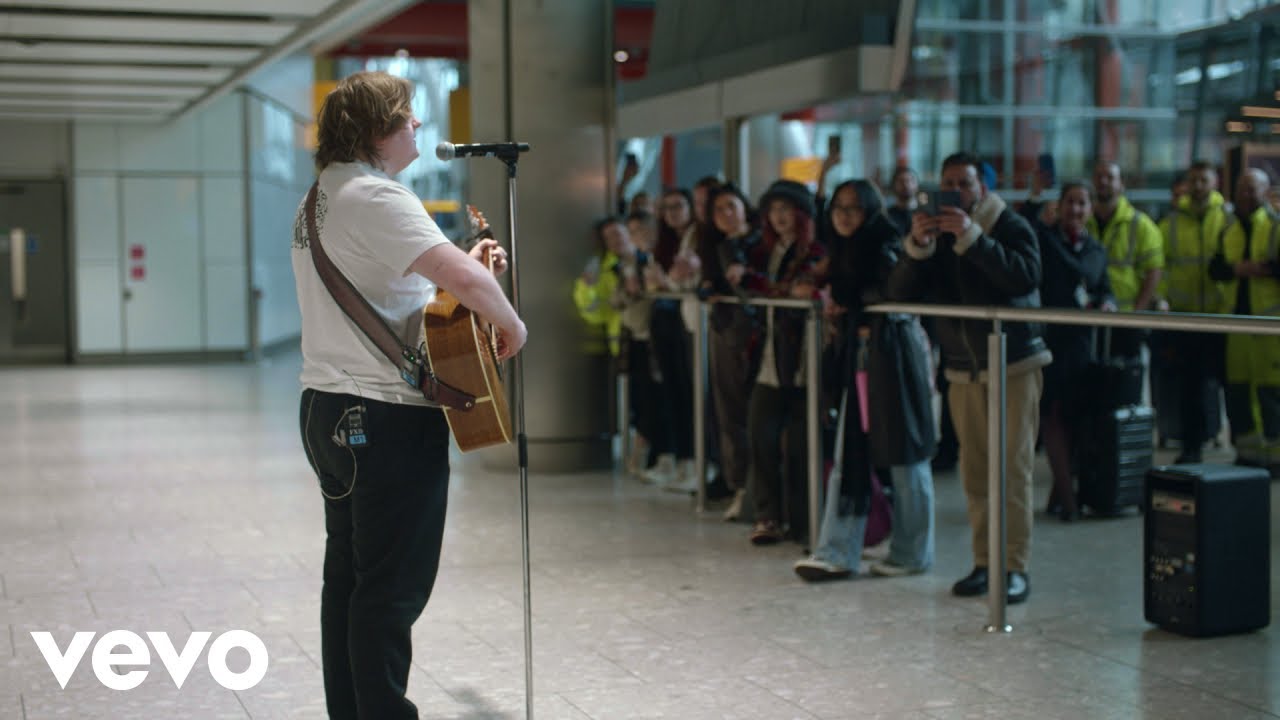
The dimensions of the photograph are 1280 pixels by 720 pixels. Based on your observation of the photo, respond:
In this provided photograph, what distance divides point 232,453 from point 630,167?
13.3 ft

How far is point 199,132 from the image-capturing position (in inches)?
899

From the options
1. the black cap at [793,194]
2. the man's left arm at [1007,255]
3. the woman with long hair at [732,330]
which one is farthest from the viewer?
the woman with long hair at [732,330]

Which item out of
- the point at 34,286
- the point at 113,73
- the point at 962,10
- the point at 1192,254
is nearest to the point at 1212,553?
the point at 1192,254

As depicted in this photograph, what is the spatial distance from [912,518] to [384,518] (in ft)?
11.5

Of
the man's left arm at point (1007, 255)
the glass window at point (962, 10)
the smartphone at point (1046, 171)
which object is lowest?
the man's left arm at point (1007, 255)

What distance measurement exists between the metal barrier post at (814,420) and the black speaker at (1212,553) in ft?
5.52

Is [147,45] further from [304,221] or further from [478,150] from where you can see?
[304,221]

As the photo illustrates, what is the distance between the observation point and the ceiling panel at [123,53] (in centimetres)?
1458

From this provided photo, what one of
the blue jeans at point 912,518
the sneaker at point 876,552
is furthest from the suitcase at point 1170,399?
the blue jeans at point 912,518

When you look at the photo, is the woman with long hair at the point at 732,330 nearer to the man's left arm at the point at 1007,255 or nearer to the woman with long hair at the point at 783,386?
the woman with long hair at the point at 783,386

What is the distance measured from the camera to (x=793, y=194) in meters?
7.50

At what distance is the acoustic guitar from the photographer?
3.75m

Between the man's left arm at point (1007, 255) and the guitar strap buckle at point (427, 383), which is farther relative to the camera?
the man's left arm at point (1007, 255)

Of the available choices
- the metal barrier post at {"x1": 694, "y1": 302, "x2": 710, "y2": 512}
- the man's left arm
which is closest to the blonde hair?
the man's left arm
